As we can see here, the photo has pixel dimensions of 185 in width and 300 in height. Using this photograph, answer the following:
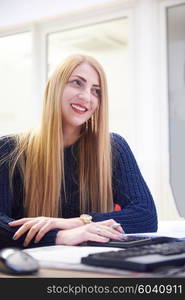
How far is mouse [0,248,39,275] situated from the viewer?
0.66 metres

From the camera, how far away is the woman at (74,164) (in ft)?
5.36

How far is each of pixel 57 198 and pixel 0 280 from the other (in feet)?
3.35

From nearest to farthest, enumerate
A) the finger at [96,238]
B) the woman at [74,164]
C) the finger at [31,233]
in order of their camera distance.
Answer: the finger at [96,238]
the finger at [31,233]
the woman at [74,164]

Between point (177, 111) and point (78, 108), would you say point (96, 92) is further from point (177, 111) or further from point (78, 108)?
point (177, 111)

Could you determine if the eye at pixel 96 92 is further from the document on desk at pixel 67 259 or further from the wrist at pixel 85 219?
the document on desk at pixel 67 259

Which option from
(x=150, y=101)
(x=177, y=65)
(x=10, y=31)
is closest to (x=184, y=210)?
(x=150, y=101)

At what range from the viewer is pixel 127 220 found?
150cm

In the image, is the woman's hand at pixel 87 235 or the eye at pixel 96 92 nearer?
the woman's hand at pixel 87 235

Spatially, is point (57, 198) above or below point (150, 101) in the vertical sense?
below

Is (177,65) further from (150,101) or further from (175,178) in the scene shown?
(175,178)

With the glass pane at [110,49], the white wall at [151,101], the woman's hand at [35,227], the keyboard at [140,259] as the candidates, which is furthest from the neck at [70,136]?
the glass pane at [110,49]

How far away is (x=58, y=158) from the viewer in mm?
1707

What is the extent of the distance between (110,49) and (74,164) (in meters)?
2.58

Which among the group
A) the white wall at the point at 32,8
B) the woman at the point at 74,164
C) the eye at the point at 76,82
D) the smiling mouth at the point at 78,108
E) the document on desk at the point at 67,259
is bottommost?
the document on desk at the point at 67,259
